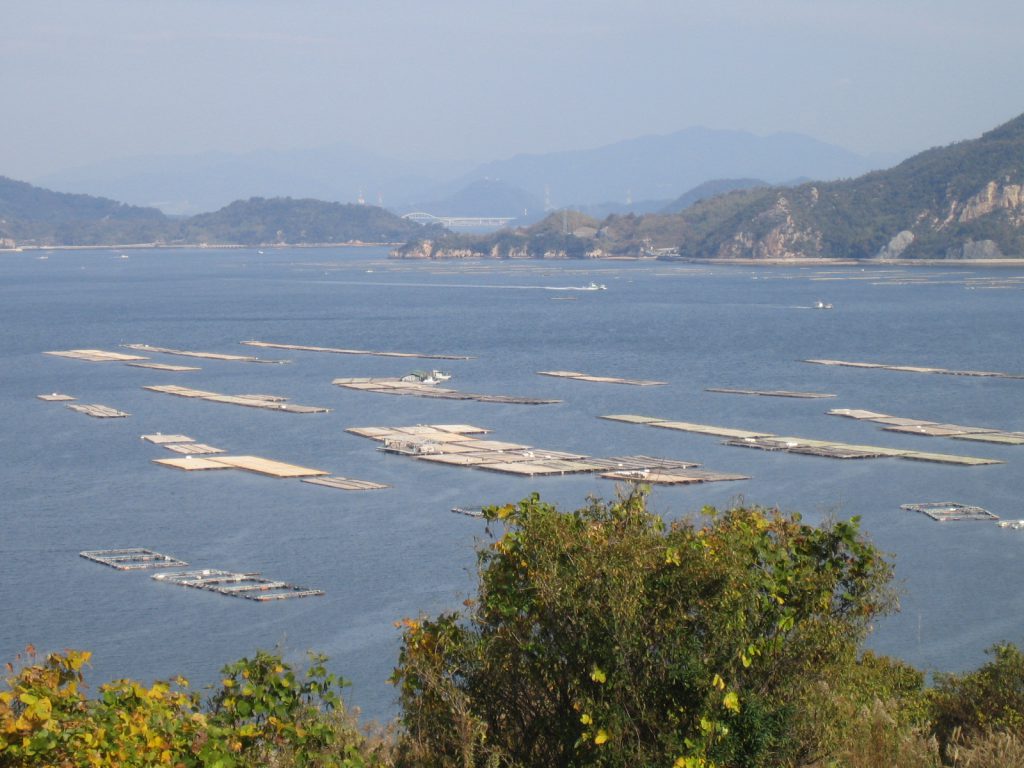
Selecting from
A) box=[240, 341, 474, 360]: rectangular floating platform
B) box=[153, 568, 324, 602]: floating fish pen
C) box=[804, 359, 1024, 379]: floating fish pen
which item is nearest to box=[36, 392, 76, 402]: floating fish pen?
box=[240, 341, 474, 360]: rectangular floating platform

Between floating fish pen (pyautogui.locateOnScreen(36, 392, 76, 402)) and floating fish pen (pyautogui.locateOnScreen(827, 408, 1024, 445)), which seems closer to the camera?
floating fish pen (pyautogui.locateOnScreen(827, 408, 1024, 445))

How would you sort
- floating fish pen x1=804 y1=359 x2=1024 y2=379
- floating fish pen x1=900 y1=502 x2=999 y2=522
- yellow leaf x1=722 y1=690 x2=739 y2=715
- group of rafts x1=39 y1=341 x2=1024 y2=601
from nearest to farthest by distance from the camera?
yellow leaf x1=722 y1=690 x2=739 y2=715, group of rafts x1=39 y1=341 x2=1024 y2=601, floating fish pen x1=900 y1=502 x2=999 y2=522, floating fish pen x1=804 y1=359 x2=1024 y2=379

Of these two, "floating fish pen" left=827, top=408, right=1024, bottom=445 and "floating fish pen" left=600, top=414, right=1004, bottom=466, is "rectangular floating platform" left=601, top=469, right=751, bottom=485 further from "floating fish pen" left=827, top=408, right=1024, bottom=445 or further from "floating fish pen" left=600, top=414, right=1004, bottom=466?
"floating fish pen" left=827, top=408, right=1024, bottom=445

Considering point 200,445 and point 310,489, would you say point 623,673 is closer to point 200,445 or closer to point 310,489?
point 310,489

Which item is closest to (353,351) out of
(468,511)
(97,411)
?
(97,411)

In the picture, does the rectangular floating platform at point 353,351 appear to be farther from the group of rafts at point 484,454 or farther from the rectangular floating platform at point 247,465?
the rectangular floating platform at point 247,465

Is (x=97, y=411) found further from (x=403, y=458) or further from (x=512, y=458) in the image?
(x=512, y=458)
